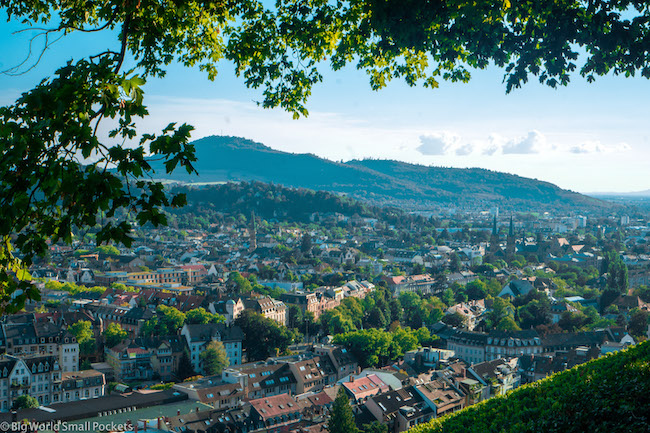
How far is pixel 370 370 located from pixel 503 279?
39888 mm

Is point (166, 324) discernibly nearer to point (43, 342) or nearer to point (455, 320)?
point (43, 342)

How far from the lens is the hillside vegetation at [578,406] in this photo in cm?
590

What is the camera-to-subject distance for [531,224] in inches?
6097

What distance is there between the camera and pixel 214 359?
1428 inches

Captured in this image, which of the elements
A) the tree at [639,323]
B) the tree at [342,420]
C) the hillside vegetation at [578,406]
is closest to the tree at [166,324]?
the tree at [342,420]

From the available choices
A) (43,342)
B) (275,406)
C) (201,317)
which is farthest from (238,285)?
(275,406)

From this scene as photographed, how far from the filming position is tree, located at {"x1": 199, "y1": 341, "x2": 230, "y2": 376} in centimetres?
3616

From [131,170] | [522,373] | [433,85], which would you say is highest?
[433,85]

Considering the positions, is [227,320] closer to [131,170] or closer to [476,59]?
[476,59]

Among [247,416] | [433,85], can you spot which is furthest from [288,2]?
[247,416]

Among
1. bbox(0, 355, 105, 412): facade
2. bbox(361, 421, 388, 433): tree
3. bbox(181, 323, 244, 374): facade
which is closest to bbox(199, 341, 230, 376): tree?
bbox(181, 323, 244, 374): facade

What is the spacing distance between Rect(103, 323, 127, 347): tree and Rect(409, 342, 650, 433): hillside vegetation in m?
35.7

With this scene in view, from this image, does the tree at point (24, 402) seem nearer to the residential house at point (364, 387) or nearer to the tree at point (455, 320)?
the residential house at point (364, 387)

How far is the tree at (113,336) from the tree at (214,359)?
7.10 metres
